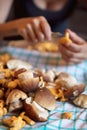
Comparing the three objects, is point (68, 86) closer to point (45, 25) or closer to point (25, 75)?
point (25, 75)

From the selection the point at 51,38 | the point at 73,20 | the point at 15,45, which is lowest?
the point at 73,20

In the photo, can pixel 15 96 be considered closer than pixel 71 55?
Yes

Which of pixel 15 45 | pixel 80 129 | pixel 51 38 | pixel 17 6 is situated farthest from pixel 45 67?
pixel 17 6

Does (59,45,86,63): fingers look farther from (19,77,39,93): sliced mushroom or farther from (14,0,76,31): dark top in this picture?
(14,0,76,31): dark top

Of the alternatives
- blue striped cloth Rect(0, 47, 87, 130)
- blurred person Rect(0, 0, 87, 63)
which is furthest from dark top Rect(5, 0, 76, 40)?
blue striped cloth Rect(0, 47, 87, 130)

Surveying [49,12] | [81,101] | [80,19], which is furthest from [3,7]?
[80,19]

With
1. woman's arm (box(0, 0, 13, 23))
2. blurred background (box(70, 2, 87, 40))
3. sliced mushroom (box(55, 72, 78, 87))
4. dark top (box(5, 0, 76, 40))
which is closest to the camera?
sliced mushroom (box(55, 72, 78, 87))

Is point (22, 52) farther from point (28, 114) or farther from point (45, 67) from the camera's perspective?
point (28, 114)
